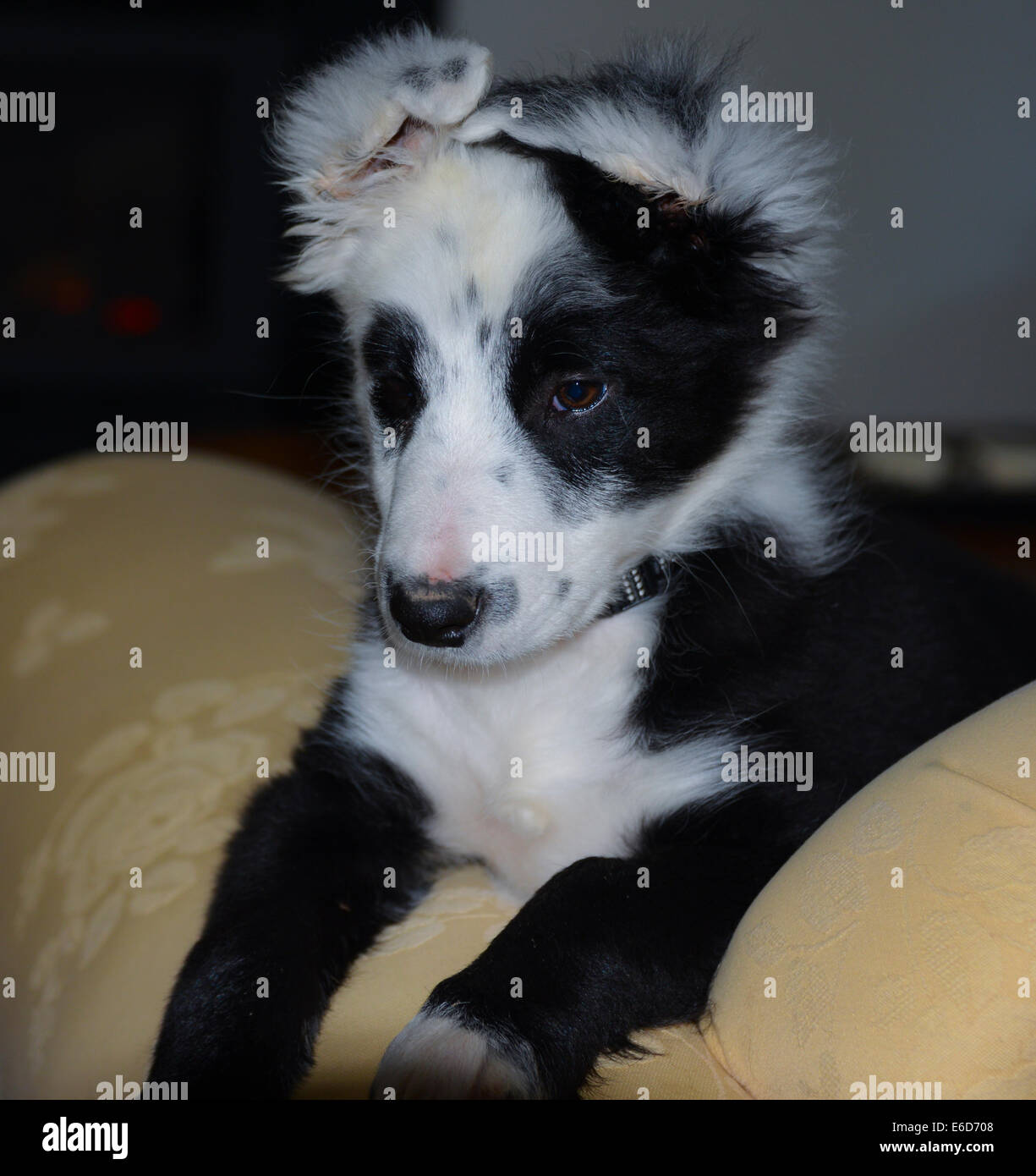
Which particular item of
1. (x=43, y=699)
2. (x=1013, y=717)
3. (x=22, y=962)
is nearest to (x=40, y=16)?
(x=43, y=699)

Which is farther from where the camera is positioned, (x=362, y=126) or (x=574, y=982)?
(x=362, y=126)

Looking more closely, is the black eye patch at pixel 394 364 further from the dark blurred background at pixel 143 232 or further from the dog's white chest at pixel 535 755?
the dark blurred background at pixel 143 232

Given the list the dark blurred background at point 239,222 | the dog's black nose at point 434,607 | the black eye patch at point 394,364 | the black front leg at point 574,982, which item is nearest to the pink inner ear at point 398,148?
the black eye patch at point 394,364

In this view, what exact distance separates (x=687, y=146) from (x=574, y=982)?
4.04ft

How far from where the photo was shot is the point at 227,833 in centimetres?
223

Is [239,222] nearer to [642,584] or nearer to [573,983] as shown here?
[642,584]

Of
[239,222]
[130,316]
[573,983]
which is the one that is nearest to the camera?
[573,983]

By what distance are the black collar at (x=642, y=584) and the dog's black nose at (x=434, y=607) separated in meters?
0.41

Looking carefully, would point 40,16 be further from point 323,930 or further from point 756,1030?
point 756,1030

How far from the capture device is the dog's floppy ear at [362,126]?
1.87 metres

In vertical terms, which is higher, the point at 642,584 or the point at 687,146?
the point at 687,146

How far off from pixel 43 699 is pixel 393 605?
3.62 ft

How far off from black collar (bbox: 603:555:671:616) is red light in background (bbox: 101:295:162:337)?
222 inches

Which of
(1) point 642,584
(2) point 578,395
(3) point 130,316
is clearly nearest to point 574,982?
(1) point 642,584
